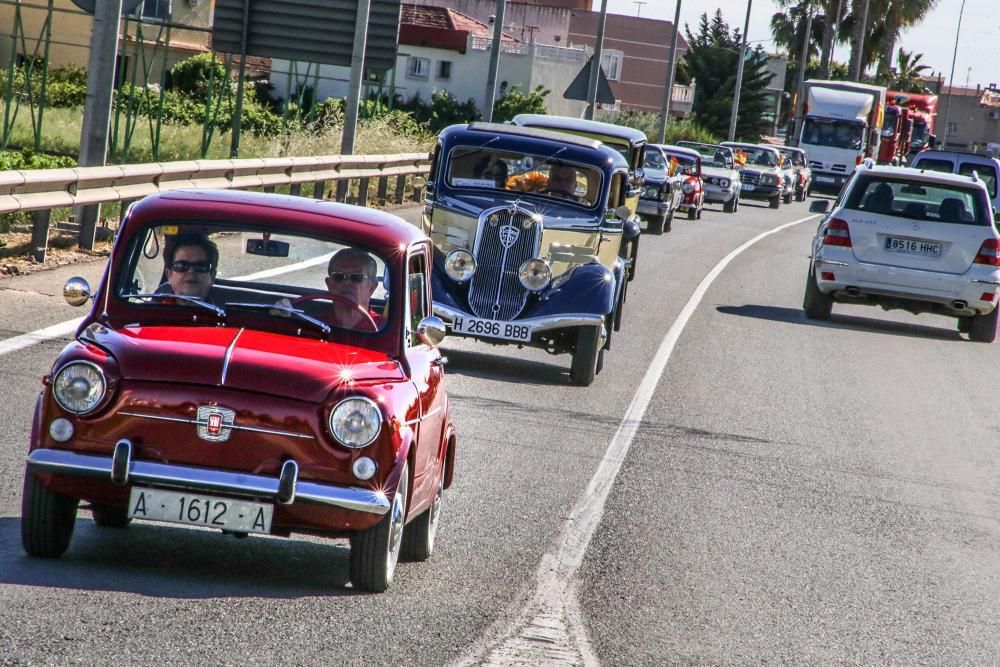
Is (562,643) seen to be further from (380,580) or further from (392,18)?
(392,18)

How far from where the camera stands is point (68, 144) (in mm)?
31172

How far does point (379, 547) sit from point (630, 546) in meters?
1.93

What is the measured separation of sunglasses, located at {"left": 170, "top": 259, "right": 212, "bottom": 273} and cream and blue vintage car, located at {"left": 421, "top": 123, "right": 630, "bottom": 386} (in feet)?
20.6

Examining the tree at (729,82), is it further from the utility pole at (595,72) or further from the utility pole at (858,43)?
the utility pole at (595,72)

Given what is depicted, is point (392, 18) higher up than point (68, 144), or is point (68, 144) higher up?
point (392, 18)

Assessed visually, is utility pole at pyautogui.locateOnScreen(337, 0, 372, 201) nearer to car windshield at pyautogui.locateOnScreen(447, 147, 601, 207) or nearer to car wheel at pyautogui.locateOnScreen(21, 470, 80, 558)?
car windshield at pyautogui.locateOnScreen(447, 147, 601, 207)

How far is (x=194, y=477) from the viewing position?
577 cm

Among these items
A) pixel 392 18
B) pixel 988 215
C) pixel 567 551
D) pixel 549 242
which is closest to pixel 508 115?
pixel 392 18

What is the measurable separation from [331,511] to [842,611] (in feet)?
7.53

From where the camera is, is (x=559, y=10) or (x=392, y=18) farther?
(x=559, y=10)

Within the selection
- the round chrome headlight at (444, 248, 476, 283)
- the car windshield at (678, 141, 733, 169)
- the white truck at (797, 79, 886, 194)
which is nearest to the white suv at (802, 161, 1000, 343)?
the round chrome headlight at (444, 248, 476, 283)

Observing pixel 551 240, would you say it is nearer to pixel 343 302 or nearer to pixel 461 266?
pixel 461 266

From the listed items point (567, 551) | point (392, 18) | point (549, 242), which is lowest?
point (567, 551)

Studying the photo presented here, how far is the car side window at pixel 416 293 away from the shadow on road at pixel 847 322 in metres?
12.8
